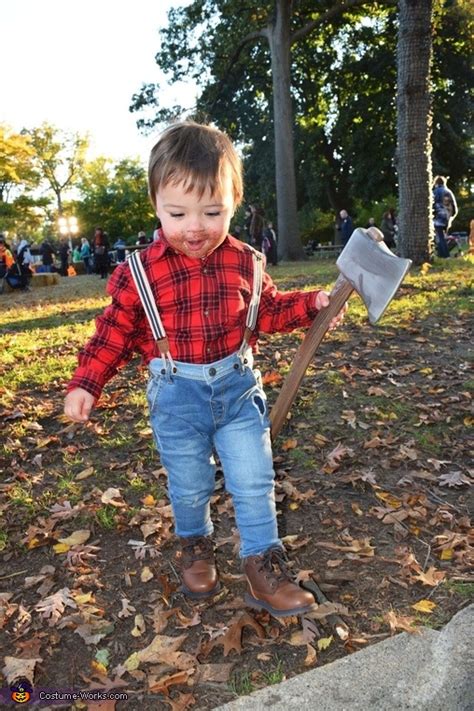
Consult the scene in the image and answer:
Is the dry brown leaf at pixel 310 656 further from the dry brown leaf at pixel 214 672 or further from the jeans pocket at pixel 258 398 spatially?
the jeans pocket at pixel 258 398

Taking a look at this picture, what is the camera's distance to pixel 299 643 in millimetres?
2383

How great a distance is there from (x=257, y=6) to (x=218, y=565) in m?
20.0

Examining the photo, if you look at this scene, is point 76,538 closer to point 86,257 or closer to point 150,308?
point 150,308

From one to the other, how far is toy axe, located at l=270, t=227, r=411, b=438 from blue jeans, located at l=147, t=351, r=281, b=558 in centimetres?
31

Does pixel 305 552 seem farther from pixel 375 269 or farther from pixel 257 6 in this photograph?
pixel 257 6

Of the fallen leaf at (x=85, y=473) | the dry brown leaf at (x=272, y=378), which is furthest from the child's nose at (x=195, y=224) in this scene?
the dry brown leaf at (x=272, y=378)

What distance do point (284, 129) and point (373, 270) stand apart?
1817 centimetres

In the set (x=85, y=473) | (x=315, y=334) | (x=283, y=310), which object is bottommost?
(x=85, y=473)

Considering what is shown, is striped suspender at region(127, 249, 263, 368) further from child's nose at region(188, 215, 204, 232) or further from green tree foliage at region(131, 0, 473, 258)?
green tree foliage at region(131, 0, 473, 258)

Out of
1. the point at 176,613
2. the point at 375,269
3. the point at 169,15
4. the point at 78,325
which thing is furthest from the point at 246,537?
the point at 169,15

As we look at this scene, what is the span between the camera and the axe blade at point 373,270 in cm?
251

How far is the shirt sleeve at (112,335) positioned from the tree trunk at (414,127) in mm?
9414

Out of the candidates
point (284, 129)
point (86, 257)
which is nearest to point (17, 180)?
point (86, 257)

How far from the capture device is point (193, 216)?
2338 millimetres
